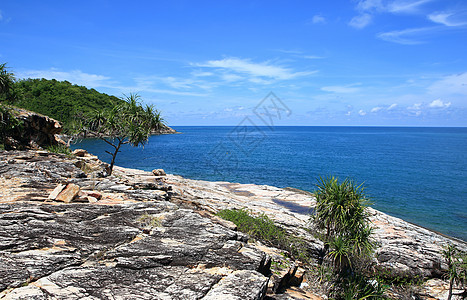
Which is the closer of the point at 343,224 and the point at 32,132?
the point at 343,224

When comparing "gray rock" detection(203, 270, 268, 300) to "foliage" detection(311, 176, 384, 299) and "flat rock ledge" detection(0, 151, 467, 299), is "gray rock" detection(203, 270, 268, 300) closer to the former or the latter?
"flat rock ledge" detection(0, 151, 467, 299)

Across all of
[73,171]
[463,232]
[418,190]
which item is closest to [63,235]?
[73,171]

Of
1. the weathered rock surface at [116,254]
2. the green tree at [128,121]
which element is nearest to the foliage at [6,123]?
the green tree at [128,121]

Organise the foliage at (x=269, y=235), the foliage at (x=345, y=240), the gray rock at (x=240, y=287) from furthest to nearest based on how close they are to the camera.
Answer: the foliage at (x=269, y=235)
the foliage at (x=345, y=240)
the gray rock at (x=240, y=287)

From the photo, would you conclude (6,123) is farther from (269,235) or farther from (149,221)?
(269,235)

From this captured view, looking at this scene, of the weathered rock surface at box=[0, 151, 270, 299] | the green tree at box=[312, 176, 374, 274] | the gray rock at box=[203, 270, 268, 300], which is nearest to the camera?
the weathered rock surface at box=[0, 151, 270, 299]

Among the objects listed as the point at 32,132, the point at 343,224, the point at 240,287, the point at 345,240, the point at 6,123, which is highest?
the point at 6,123

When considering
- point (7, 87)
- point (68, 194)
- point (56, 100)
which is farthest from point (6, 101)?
point (56, 100)

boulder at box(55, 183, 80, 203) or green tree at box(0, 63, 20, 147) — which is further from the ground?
green tree at box(0, 63, 20, 147)

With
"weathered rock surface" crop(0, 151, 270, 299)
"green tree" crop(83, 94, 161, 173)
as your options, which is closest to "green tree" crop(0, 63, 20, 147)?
"green tree" crop(83, 94, 161, 173)

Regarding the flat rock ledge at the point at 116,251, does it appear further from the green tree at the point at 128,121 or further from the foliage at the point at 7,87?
the foliage at the point at 7,87

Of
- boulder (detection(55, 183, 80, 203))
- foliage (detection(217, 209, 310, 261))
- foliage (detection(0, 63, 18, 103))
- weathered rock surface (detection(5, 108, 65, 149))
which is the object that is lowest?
foliage (detection(217, 209, 310, 261))

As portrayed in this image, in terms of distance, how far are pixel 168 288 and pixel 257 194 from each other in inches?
972

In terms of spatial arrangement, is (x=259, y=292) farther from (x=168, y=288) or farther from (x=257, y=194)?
(x=257, y=194)
